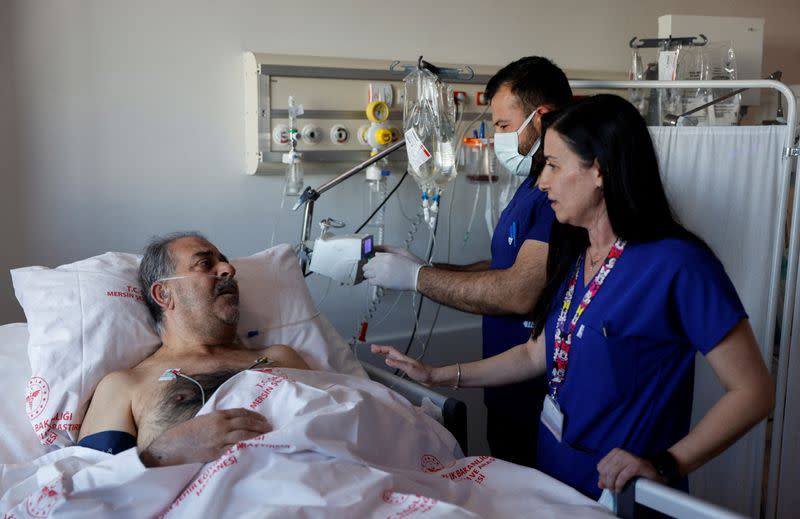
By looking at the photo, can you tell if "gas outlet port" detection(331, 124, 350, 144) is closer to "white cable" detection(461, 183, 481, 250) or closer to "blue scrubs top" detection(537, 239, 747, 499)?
"white cable" detection(461, 183, 481, 250)

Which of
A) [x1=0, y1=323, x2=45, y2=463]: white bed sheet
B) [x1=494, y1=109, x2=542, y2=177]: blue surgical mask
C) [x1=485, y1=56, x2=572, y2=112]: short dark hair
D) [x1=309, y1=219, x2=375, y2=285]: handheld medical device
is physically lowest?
[x1=0, y1=323, x2=45, y2=463]: white bed sheet

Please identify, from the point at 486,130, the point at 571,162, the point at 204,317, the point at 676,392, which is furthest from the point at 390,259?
the point at 486,130

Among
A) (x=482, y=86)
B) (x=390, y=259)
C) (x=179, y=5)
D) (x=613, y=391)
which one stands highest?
(x=179, y=5)

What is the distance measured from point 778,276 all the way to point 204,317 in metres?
1.64

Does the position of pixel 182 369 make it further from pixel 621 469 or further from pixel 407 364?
pixel 621 469

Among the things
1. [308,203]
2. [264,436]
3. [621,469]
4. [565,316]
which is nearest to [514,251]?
[565,316]

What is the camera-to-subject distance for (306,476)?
1.38m

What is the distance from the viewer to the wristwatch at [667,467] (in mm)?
1424

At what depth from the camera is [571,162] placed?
1.61 meters

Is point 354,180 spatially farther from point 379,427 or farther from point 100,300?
point 379,427

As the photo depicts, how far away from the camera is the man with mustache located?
1562mm

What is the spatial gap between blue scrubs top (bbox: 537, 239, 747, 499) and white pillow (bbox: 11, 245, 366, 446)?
0.77 metres

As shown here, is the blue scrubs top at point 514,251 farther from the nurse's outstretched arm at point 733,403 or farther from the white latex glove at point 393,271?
the nurse's outstretched arm at point 733,403

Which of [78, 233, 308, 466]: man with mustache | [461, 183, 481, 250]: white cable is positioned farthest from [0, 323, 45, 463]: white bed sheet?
[461, 183, 481, 250]: white cable
